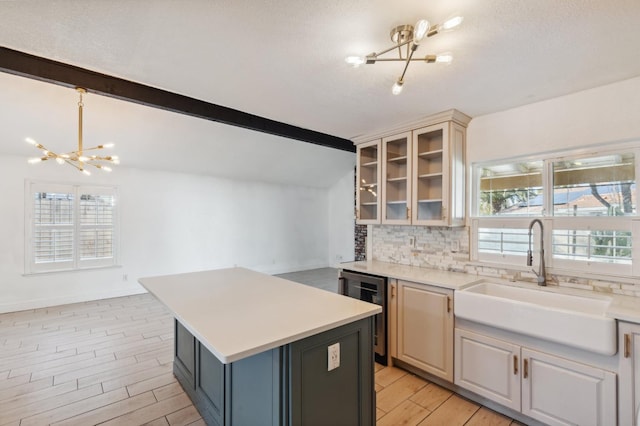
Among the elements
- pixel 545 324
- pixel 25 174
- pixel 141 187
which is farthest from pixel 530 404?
pixel 25 174

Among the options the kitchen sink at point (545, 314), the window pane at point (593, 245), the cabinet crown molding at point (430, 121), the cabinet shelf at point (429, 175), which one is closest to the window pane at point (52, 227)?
the cabinet crown molding at point (430, 121)

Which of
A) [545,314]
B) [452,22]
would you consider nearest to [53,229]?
[452,22]

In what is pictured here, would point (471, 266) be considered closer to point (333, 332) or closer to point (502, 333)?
point (502, 333)

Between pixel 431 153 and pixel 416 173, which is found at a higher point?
pixel 431 153

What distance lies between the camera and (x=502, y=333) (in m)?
2.16

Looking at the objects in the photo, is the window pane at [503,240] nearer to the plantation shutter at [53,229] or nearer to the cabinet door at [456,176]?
the cabinet door at [456,176]

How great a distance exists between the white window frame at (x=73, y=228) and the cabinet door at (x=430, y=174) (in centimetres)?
535

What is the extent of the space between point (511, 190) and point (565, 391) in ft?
5.26

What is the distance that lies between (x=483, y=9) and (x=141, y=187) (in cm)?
613

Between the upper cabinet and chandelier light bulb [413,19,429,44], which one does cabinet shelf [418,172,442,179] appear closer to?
the upper cabinet

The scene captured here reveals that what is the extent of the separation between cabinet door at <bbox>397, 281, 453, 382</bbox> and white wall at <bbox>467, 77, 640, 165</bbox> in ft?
4.51

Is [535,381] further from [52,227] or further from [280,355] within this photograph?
[52,227]

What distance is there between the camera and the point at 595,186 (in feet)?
7.66

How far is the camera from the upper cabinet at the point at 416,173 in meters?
2.82
